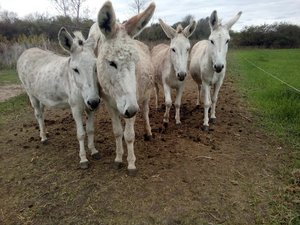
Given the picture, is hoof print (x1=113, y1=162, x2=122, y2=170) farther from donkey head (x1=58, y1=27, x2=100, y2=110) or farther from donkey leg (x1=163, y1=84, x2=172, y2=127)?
donkey leg (x1=163, y1=84, x2=172, y2=127)

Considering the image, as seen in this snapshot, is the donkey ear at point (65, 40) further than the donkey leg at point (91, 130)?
No

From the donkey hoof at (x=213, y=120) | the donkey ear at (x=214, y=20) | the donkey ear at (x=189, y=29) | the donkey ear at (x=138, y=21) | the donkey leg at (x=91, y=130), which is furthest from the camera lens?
the donkey hoof at (x=213, y=120)

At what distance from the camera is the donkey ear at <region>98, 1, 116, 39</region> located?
2148 millimetres

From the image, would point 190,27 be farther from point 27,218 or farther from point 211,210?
point 27,218

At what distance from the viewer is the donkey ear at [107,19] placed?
2148mm

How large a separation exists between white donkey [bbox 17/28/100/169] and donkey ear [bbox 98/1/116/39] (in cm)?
62

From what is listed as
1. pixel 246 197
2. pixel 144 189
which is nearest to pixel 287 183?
pixel 246 197

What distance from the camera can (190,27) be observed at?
4.32 meters

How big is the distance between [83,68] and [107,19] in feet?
2.70

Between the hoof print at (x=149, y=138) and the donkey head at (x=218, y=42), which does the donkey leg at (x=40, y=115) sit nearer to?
the hoof print at (x=149, y=138)

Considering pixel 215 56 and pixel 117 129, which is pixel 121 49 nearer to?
pixel 117 129

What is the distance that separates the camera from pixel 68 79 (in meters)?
3.25

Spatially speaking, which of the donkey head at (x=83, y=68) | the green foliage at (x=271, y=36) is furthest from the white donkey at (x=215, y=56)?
the green foliage at (x=271, y=36)

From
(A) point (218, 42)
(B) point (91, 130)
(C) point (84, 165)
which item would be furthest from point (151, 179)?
(A) point (218, 42)
